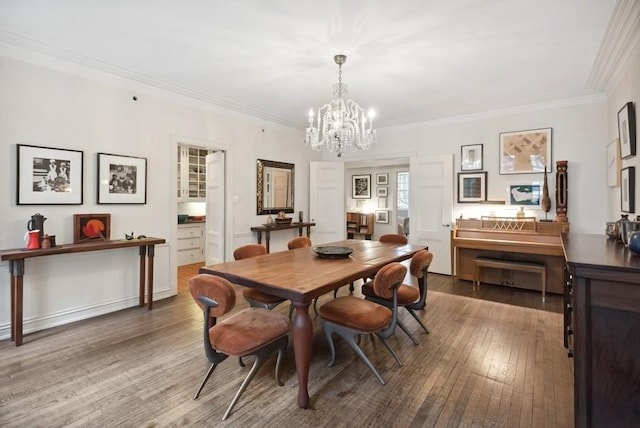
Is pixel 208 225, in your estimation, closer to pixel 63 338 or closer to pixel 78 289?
pixel 78 289

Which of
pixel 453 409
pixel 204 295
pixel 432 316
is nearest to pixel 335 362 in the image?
pixel 453 409

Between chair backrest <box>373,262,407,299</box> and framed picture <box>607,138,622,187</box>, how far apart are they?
2916 millimetres

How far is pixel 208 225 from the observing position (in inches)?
206

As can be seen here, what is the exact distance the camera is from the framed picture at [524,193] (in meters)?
4.44

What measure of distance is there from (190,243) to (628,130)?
252 inches

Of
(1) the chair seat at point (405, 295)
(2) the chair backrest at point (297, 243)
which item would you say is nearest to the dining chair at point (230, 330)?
(1) the chair seat at point (405, 295)

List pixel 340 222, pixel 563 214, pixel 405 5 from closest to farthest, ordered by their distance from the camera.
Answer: pixel 405 5 → pixel 563 214 → pixel 340 222

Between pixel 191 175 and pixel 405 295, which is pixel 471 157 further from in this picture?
pixel 191 175

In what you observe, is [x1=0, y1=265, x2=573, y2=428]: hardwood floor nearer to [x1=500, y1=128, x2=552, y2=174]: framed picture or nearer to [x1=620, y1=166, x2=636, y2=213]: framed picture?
[x1=620, y1=166, x2=636, y2=213]: framed picture

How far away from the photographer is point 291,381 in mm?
2133

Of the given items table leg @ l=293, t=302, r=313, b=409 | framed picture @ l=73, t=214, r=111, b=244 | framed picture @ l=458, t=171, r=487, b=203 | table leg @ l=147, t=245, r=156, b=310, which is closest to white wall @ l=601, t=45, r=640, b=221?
framed picture @ l=458, t=171, r=487, b=203

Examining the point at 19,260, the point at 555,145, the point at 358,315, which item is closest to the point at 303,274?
the point at 358,315

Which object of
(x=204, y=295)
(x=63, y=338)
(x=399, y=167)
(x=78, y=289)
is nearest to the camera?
(x=204, y=295)

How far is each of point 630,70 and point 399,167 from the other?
234 inches
